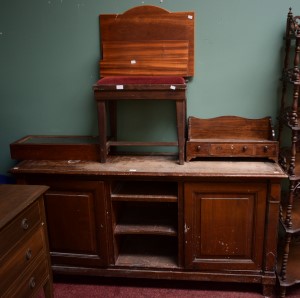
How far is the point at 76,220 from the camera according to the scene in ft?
7.68

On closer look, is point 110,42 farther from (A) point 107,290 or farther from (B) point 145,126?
(A) point 107,290

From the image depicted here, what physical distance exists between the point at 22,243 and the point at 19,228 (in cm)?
8

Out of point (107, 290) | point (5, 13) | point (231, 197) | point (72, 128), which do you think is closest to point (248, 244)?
point (231, 197)

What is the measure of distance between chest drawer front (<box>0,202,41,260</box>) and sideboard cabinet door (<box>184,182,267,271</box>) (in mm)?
845

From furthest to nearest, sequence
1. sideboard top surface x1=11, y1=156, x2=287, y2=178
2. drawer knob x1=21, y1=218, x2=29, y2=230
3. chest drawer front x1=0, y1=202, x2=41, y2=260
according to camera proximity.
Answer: sideboard top surface x1=11, y1=156, x2=287, y2=178 → drawer knob x1=21, y1=218, x2=29, y2=230 → chest drawer front x1=0, y1=202, x2=41, y2=260

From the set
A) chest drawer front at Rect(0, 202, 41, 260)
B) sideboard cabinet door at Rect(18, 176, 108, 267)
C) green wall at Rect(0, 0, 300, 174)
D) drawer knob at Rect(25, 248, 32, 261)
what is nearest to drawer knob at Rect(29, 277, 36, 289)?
drawer knob at Rect(25, 248, 32, 261)

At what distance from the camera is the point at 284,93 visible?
7.80ft

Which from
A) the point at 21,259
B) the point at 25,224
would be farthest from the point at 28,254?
the point at 25,224

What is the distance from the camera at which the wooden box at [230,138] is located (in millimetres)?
2236

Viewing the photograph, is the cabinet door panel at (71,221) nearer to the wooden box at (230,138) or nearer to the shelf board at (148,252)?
the shelf board at (148,252)

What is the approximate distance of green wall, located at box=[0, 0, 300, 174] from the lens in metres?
2.34

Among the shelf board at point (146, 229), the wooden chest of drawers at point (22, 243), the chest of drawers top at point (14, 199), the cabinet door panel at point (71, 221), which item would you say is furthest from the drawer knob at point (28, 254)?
the shelf board at point (146, 229)

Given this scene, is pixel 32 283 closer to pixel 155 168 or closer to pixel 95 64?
pixel 155 168

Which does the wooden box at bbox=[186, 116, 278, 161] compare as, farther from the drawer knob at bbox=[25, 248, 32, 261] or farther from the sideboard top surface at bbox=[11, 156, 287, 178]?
the drawer knob at bbox=[25, 248, 32, 261]
